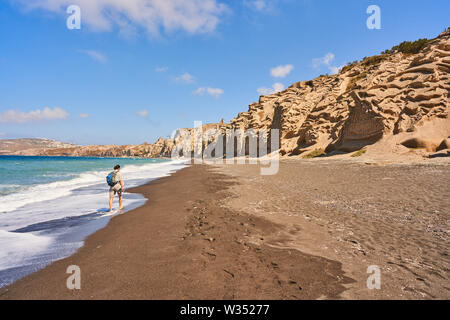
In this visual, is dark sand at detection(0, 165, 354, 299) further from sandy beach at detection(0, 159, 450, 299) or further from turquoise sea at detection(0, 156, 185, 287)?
turquoise sea at detection(0, 156, 185, 287)

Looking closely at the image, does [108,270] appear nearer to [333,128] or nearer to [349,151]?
[349,151]

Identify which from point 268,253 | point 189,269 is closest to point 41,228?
point 189,269

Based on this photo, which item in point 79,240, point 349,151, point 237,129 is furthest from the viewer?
point 237,129

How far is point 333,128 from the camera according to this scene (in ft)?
91.4

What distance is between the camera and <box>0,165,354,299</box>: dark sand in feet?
Result: 8.29

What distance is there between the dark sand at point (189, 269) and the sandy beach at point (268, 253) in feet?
0.05

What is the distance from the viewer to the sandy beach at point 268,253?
2553 mm

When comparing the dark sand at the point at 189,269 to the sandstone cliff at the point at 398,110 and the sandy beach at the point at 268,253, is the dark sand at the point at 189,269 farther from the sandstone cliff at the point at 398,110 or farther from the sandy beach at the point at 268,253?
the sandstone cliff at the point at 398,110

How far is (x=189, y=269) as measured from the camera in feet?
9.91

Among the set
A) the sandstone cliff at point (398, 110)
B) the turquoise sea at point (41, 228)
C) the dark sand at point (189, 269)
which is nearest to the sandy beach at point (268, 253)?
the dark sand at point (189, 269)

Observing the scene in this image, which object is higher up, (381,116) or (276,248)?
(381,116)

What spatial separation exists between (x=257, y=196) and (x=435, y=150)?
1628 centimetres

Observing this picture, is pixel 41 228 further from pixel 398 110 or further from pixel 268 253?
pixel 398 110
